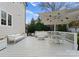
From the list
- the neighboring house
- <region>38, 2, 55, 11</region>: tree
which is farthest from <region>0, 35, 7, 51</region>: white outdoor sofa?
<region>38, 2, 55, 11</region>: tree

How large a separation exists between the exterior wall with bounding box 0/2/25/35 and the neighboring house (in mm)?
537

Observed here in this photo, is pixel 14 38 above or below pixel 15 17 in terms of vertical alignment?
below

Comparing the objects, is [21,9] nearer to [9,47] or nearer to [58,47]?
[9,47]

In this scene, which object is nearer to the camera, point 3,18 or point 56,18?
point 3,18

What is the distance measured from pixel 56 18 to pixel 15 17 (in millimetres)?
1115

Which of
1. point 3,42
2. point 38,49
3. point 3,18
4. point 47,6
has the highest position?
point 47,6

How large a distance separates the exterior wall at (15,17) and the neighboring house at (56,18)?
537mm

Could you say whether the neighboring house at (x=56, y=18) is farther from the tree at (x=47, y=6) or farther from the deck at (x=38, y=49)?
the deck at (x=38, y=49)

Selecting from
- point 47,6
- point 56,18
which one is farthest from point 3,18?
point 56,18

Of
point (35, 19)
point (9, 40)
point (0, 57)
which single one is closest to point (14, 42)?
point (9, 40)

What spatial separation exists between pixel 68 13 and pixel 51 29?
625 millimetres

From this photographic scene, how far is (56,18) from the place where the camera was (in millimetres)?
4840

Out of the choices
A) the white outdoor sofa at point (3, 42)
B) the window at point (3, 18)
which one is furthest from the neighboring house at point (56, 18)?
the white outdoor sofa at point (3, 42)

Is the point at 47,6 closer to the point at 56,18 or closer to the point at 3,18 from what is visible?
the point at 56,18
